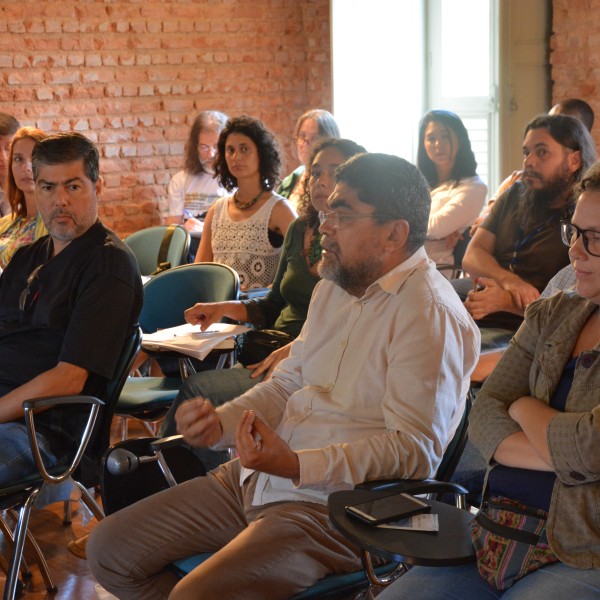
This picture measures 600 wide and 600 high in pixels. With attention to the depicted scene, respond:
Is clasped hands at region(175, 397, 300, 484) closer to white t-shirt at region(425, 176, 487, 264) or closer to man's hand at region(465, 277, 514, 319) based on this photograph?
man's hand at region(465, 277, 514, 319)

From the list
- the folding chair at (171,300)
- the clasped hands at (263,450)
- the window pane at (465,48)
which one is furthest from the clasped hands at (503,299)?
the window pane at (465,48)

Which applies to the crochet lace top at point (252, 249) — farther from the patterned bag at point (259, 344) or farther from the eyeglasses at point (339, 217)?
the eyeglasses at point (339, 217)

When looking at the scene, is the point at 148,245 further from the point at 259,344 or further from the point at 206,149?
the point at 259,344

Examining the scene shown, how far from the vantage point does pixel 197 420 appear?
2115 mm

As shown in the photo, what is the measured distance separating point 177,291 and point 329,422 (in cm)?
182

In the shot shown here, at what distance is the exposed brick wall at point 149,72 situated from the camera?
21.4 feet

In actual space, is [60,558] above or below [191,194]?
below

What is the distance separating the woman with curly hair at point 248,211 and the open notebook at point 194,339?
1.19 meters

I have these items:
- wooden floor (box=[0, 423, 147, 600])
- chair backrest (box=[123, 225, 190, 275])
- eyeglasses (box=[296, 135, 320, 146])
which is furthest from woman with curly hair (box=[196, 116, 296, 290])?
wooden floor (box=[0, 423, 147, 600])

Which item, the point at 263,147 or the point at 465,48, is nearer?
the point at 263,147

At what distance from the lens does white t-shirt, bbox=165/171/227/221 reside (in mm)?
6621

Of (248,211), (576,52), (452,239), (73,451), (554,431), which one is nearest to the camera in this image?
(554,431)

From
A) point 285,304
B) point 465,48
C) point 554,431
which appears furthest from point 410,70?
point 554,431

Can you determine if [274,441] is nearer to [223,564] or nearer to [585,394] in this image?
[223,564]
